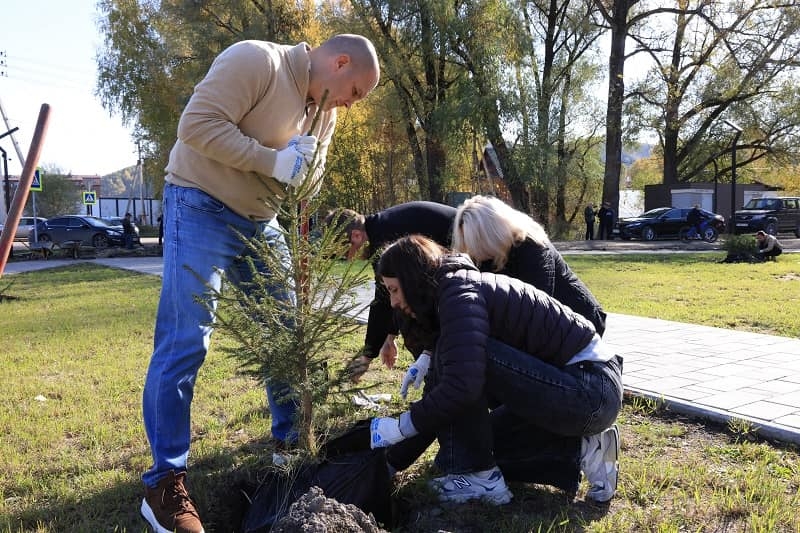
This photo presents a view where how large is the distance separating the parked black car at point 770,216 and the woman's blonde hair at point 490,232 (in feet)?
80.2

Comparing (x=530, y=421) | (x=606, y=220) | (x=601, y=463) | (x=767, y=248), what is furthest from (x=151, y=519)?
(x=606, y=220)

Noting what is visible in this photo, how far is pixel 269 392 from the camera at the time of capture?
2.85 m

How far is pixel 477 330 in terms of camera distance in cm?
229

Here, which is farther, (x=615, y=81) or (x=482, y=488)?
(x=615, y=81)

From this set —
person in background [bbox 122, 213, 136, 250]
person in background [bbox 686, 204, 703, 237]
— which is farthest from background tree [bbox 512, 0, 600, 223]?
person in background [bbox 122, 213, 136, 250]

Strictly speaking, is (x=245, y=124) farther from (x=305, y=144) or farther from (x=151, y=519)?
(x=151, y=519)

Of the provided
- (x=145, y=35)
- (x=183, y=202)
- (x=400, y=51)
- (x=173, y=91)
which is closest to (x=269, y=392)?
(x=183, y=202)

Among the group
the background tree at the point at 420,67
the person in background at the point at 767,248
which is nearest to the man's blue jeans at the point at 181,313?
the person in background at the point at 767,248

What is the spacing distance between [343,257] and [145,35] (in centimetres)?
2615

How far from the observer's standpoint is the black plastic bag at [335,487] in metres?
2.31

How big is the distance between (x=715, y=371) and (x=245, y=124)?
3.56 meters

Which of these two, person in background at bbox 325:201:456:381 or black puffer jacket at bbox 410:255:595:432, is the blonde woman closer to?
person in background at bbox 325:201:456:381

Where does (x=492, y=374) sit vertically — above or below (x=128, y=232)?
below

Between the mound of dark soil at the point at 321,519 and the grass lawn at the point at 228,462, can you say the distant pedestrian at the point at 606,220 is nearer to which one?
the grass lawn at the point at 228,462
